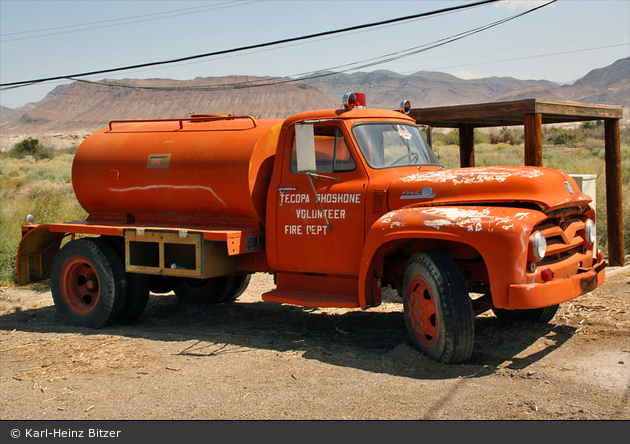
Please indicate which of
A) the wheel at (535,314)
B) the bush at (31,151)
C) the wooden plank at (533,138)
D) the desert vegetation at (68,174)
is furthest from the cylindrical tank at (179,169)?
the bush at (31,151)

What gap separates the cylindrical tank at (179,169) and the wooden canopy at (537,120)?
3.07 meters

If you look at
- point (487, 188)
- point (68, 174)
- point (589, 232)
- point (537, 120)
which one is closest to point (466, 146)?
point (537, 120)

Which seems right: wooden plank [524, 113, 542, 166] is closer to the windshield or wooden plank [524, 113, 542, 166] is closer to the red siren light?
the windshield

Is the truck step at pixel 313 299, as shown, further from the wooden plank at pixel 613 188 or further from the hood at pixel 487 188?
the wooden plank at pixel 613 188

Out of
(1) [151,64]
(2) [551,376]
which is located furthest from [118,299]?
(1) [151,64]

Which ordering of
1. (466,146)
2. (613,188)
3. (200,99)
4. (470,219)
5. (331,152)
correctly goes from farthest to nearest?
(200,99) → (466,146) → (613,188) → (331,152) → (470,219)

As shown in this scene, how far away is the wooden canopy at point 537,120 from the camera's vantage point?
8227 millimetres

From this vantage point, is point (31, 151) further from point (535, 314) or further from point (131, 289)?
point (535, 314)

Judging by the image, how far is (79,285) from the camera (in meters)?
7.98

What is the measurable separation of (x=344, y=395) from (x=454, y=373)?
1.04m

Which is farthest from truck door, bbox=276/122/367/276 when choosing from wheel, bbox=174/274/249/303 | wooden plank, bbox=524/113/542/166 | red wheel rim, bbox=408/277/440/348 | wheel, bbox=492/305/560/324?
wooden plank, bbox=524/113/542/166

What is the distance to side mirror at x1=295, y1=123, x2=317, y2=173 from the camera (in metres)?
5.66

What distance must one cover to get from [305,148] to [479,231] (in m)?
1.76

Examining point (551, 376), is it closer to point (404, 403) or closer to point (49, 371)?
point (404, 403)
